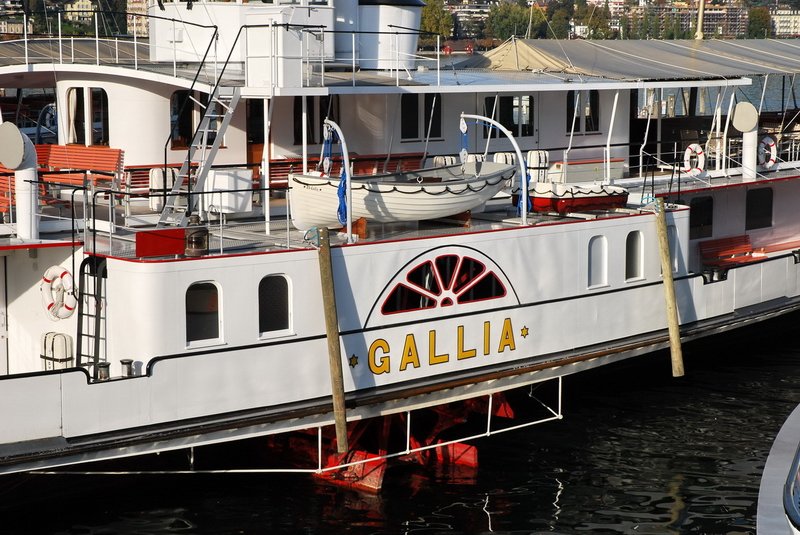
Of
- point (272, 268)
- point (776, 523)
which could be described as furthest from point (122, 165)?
point (776, 523)

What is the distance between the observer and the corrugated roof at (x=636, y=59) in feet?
79.4

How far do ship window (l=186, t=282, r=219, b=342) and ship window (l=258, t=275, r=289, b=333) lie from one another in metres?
0.58

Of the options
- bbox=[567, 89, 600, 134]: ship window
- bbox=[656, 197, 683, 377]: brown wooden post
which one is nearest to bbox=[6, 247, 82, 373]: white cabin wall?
bbox=[656, 197, 683, 377]: brown wooden post

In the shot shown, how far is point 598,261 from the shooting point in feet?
60.6

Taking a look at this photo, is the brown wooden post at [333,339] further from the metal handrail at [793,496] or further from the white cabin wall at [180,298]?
the metal handrail at [793,496]

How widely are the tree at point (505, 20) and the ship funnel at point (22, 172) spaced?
8715 centimetres

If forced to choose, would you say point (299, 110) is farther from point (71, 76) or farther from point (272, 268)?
point (272, 268)

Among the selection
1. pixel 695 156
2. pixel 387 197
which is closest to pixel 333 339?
pixel 387 197

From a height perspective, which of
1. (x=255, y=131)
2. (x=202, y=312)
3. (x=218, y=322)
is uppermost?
(x=255, y=131)

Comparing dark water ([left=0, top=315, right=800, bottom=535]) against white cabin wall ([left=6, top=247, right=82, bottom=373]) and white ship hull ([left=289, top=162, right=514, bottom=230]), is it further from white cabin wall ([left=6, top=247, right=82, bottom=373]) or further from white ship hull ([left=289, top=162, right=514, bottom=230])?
white ship hull ([left=289, top=162, right=514, bottom=230])

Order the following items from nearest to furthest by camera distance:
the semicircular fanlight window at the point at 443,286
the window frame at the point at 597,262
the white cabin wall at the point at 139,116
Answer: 1. the semicircular fanlight window at the point at 443,286
2. the window frame at the point at 597,262
3. the white cabin wall at the point at 139,116

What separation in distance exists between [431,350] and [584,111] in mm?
8662

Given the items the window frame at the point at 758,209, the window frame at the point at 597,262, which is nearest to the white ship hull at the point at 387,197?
the window frame at the point at 597,262

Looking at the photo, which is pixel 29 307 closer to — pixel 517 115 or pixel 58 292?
pixel 58 292
